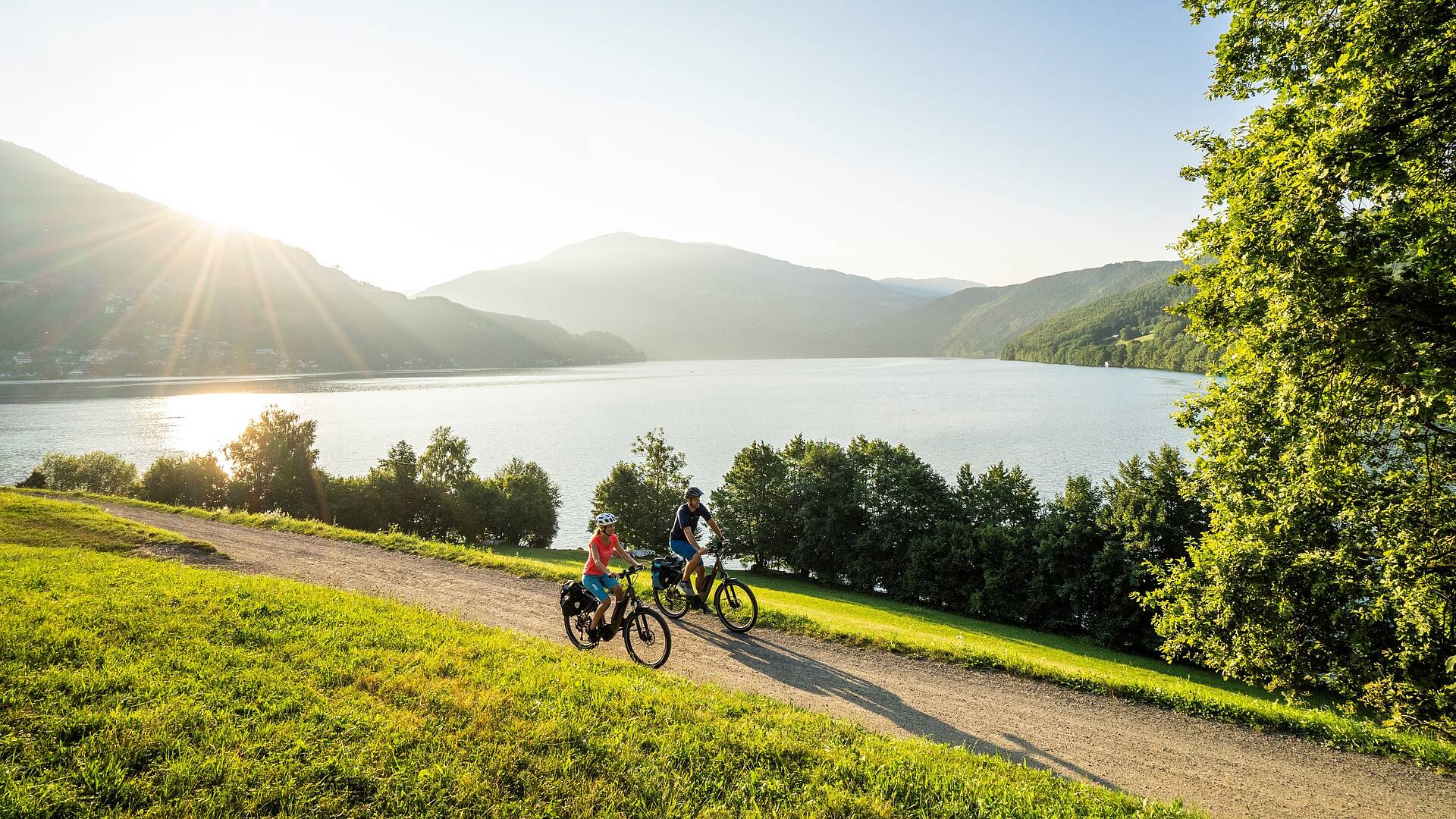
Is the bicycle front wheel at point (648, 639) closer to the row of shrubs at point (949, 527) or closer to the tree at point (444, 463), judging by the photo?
the row of shrubs at point (949, 527)

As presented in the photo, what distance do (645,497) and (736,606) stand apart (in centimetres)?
3514

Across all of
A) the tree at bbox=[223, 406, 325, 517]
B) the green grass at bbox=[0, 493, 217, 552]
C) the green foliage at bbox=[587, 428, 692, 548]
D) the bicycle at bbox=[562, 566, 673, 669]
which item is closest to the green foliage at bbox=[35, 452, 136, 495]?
the tree at bbox=[223, 406, 325, 517]

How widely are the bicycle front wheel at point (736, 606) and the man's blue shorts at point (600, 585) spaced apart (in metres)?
3.59

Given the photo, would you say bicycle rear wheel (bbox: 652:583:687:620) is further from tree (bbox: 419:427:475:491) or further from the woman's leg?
tree (bbox: 419:427:475:491)

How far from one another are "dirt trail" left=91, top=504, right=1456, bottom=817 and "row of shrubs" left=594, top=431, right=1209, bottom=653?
1439 cm

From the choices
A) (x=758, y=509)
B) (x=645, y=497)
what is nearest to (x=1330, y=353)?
(x=758, y=509)

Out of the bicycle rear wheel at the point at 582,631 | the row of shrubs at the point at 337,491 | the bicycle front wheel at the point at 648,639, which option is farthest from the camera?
the row of shrubs at the point at 337,491

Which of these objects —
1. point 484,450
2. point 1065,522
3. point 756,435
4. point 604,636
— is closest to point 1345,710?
point 604,636

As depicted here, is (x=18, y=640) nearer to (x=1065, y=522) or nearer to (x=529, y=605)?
(x=529, y=605)

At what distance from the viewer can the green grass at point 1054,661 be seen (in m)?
9.89

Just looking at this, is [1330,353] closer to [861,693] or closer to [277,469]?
[861,693]

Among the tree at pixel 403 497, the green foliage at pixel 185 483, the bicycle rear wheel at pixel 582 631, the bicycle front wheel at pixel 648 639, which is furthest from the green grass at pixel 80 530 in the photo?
the green foliage at pixel 185 483

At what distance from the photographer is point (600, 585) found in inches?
455

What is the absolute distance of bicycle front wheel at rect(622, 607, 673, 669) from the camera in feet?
37.2
